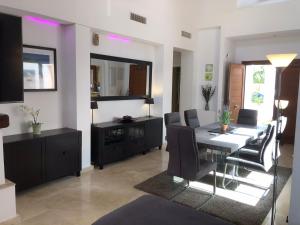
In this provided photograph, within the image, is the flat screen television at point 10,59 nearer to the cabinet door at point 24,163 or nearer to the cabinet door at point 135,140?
the cabinet door at point 24,163

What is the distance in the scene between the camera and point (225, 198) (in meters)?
3.37

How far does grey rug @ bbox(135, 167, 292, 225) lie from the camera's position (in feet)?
9.68

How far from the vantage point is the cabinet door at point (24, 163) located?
123 inches

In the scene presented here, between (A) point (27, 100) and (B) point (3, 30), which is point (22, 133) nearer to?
(A) point (27, 100)

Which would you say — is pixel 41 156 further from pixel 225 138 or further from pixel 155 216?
pixel 225 138

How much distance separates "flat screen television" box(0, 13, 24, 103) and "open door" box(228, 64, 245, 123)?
526 cm

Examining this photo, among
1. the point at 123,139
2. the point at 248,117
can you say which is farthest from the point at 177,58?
the point at 123,139

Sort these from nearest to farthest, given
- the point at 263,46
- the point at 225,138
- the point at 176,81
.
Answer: the point at 225,138
the point at 263,46
the point at 176,81

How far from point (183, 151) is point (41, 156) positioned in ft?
6.36

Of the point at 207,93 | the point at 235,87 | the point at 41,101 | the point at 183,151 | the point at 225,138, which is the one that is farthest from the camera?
the point at 207,93

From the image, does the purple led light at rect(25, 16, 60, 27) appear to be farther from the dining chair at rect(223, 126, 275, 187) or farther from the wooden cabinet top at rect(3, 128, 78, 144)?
the dining chair at rect(223, 126, 275, 187)

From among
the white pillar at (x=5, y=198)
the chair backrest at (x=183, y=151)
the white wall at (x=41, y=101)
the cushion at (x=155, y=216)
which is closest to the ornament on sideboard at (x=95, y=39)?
the white wall at (x=41, y=101)

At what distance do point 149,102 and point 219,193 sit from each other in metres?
2.76

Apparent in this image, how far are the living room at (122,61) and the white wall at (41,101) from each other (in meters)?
0.01
